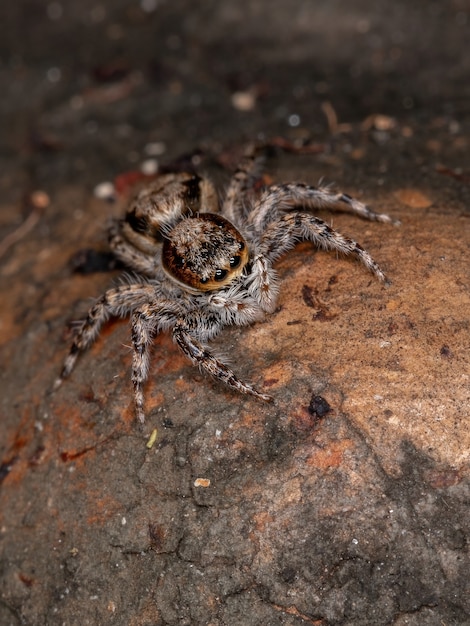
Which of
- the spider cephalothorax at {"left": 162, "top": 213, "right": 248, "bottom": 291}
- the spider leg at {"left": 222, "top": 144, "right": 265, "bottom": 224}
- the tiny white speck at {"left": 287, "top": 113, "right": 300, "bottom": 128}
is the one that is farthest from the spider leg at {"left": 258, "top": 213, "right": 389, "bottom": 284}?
the tiny white speck at {"left": 287, "top": 113, "right": 300, "bottom": 128}

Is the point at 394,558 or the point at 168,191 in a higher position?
the point at 168,191

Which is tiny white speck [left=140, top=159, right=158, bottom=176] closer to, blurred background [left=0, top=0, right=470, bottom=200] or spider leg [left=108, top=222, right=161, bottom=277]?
blurred background [left=0, top=0, right=470, bottom=200]

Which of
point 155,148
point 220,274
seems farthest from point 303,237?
point 155,148

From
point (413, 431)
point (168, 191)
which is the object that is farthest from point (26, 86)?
point (413, 431)

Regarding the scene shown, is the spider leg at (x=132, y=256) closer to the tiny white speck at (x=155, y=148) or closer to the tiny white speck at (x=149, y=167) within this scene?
the tiny white speck at (x=149, y=167)

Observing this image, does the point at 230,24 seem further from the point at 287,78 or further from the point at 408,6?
the point at 408,6

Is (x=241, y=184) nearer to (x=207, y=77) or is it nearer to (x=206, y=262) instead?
(x=206, y=262)
